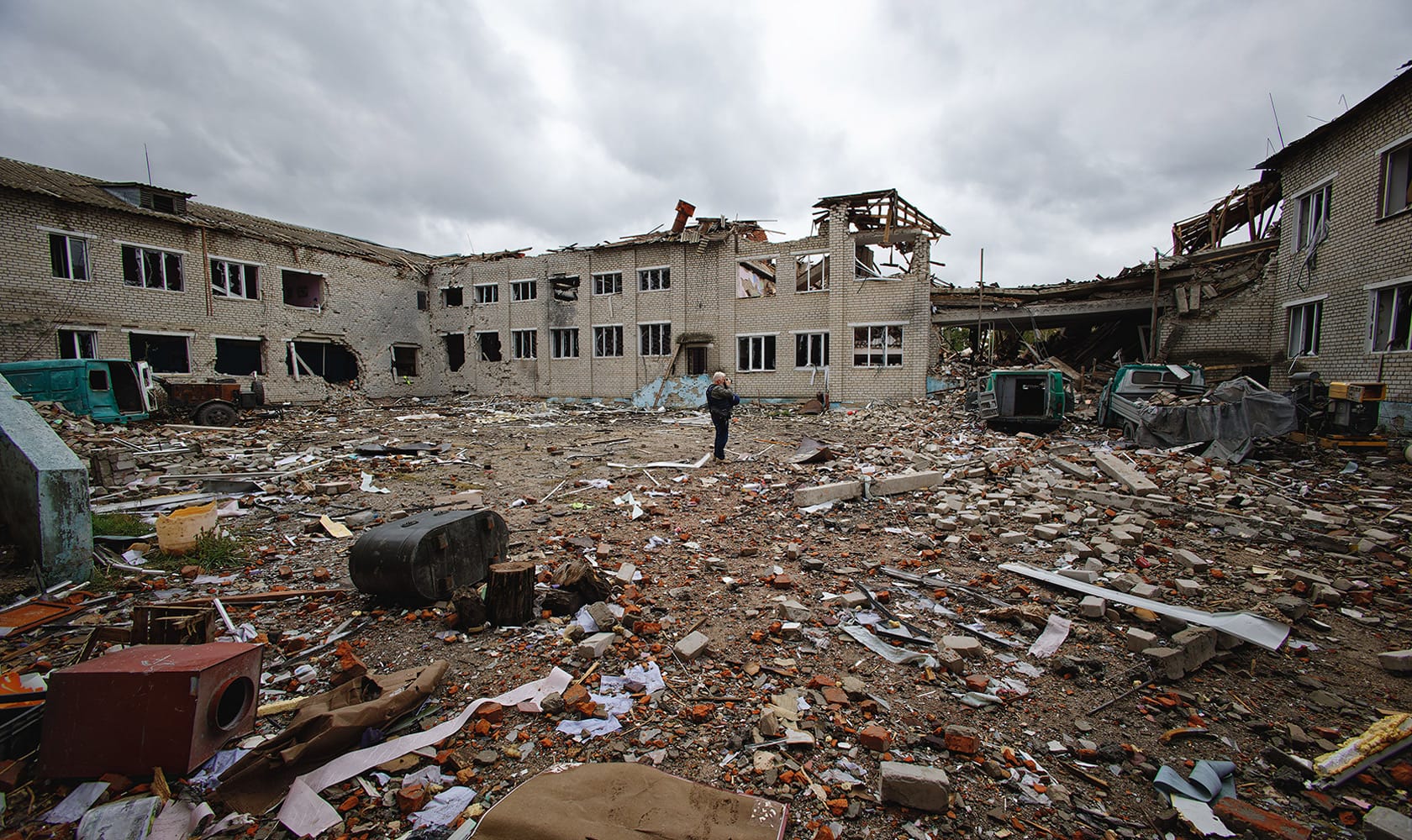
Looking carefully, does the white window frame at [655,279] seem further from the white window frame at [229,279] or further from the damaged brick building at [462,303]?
the white window frame at [229,279]

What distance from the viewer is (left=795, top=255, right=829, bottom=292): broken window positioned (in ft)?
62.2

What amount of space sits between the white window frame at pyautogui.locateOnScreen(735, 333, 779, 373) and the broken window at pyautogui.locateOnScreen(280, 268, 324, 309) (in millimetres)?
17312

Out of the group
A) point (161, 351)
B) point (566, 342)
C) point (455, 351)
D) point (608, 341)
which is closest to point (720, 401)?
point (608, 341)

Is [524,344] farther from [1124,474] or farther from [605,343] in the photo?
[1124,474]

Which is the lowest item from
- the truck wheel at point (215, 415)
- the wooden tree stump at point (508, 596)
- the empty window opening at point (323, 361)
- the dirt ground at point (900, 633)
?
the dirt ground at point (900, 633)

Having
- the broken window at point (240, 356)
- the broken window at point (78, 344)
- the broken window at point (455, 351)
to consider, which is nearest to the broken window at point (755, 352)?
the broken window at point (455, 351)

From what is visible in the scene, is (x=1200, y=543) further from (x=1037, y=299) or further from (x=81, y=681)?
(x=1037, y=299)

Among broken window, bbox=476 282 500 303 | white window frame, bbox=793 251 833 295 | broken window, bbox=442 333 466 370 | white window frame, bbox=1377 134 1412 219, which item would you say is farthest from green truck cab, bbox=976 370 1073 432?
broken window, bbox=442 333 466 370

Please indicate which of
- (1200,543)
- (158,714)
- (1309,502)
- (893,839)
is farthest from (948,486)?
(158,714)

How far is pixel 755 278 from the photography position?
2230 cm

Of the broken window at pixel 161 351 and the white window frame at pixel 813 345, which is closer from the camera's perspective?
the broken window at pixel 161 351

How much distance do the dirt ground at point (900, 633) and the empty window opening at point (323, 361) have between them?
14850 mm

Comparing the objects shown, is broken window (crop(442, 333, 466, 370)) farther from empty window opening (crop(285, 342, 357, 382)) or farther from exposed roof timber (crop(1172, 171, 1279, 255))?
exposed roof timber (crop(1172, 171, 1279, 255))

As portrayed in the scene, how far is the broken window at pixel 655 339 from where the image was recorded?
858 inches
